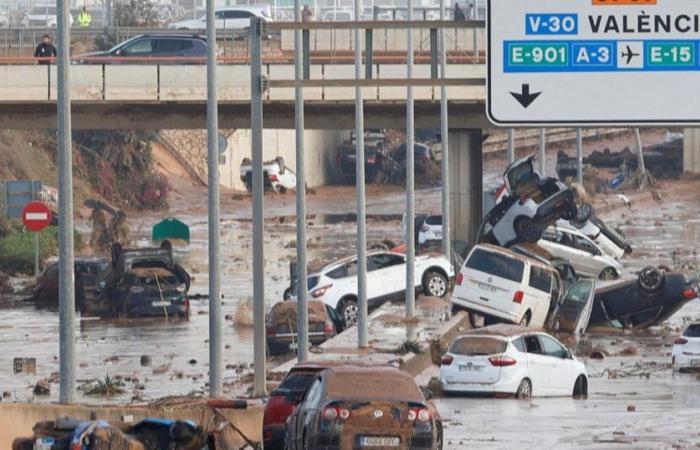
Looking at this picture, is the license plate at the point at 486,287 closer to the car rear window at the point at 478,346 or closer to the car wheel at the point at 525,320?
the car wheel at the point at 525,320

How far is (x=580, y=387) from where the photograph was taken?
36344 millimetres

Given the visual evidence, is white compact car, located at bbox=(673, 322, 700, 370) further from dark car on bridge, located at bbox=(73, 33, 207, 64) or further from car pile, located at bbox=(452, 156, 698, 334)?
dark car on bridge, located at bbox=(73, 33, 207, 64)

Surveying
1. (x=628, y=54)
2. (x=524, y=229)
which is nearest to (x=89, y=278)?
(x=524, y=229)

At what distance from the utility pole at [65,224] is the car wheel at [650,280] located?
1020 inches

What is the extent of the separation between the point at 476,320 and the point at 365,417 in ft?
93.4

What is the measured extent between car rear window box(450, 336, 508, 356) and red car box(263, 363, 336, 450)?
10.5 meters

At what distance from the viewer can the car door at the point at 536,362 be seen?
3534 cm

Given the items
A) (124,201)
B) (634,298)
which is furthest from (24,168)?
(634,298)

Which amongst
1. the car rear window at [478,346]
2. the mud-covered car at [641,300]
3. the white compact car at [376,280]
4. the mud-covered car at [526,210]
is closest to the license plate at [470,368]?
the car rear window at [478,346]

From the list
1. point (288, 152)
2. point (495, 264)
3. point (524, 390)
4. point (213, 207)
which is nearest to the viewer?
→ point (213, 207)

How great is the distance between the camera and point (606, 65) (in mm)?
25609

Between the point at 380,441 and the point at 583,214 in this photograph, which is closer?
the point at 380,441

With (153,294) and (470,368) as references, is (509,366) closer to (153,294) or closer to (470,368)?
(470,368)

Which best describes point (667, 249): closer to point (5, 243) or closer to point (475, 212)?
point (475, 212)
